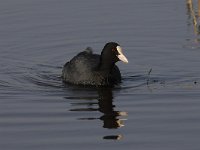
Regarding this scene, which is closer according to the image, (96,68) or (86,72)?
(86,72)

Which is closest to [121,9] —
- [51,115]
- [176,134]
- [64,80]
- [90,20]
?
[90,20]

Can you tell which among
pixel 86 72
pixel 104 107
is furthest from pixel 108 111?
pixel 86 72

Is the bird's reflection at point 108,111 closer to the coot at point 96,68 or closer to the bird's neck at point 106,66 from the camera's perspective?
the coot at point 96,68

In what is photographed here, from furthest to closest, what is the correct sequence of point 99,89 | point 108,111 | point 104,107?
point 99,89 < point 104,107 < point 108,111

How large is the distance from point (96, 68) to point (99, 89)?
611mm

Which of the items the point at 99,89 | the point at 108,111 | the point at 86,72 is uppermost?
the point at 86,72

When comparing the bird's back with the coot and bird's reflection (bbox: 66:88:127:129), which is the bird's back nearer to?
the coot

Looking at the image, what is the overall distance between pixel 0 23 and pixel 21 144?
7.31 meters

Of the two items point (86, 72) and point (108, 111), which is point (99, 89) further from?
point (108, 111)

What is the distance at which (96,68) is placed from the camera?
14102 mm

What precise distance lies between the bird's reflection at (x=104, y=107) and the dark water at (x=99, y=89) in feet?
0.05

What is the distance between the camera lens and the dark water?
10258 mm

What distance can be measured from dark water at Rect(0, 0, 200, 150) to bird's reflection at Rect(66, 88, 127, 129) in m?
0.02

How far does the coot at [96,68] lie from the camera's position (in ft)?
45.3
